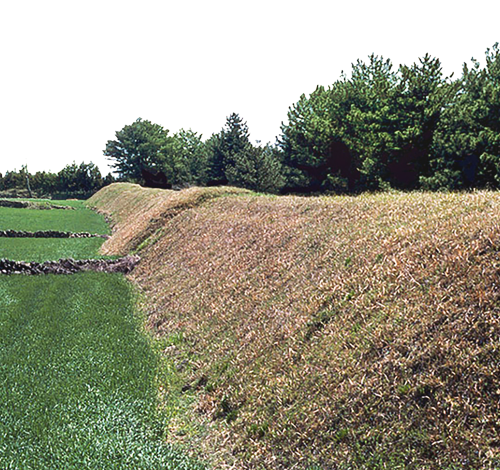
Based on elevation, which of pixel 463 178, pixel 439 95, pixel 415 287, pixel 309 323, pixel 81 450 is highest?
pixel 439 95

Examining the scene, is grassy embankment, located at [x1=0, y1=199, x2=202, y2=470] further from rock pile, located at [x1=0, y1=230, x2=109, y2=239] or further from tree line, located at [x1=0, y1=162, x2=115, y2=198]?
tree line, located at [x1=0, y1=162, x2=115, y2=198]

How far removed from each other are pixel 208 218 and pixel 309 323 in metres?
9.97

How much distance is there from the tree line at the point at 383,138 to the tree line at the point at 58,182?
30.0 meters

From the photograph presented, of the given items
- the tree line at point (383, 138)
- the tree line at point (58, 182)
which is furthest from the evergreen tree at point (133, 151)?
the tree line at point (383, 138)

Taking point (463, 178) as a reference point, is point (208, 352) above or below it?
below

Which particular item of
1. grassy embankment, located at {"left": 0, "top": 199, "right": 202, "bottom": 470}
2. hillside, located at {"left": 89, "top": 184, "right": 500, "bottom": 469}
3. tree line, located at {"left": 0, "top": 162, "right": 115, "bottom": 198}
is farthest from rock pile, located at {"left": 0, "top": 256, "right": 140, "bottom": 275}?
tree line, located at {"left": 0, "top": 162, "right": 115, "bottom": 198}

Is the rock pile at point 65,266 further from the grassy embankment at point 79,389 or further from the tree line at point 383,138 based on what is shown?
the tree line at point 383,138

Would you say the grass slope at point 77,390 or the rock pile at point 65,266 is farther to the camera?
the rock pile at point 65,266

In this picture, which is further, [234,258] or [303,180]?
[303,180]

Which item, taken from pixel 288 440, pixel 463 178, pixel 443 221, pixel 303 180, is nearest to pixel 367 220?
pixel 443 221

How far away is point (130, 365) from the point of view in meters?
6.25

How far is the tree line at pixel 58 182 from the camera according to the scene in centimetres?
8519

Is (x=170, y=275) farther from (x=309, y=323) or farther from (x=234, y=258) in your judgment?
(x=309, y=323)

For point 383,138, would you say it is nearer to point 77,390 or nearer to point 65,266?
point 65,266
